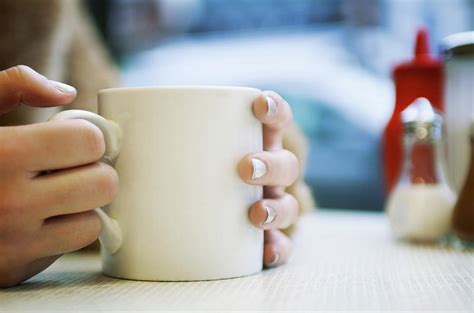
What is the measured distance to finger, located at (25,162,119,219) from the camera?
401 millimetres

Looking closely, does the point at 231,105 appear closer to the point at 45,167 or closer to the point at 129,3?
the point at 45,167

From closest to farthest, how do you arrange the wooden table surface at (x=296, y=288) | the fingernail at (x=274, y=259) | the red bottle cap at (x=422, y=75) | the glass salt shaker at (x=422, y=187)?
1. the wooden table surface at (x=296, y=288)
2. the fingernail at (x=274, y=259)
3. the glass salt shaker at (x=422, y=187)
4. the red bottle cap at (x=422, y=75)

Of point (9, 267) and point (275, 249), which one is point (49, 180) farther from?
point (275, 249)

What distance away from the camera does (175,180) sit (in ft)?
1.36

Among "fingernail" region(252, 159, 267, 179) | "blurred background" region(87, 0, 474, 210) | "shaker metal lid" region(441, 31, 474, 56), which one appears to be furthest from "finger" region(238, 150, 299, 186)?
"blurred background" region(87, 0, 474, 210)

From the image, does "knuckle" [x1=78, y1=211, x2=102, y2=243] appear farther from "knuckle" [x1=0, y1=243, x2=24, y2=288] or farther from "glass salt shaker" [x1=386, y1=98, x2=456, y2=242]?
"glass salt shaker" [x1=386, y1=98, x2=456, y2=242]

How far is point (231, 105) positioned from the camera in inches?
17.0

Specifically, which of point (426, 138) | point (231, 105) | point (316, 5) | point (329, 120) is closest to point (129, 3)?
point (316, 5)

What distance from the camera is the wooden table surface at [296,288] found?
36cm

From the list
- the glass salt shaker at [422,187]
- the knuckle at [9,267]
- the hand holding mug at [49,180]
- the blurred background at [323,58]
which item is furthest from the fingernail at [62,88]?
the blurred background at [323,58]

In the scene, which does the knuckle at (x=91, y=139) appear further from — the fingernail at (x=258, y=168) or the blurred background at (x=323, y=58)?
the blurred background at (x=323, y=58)

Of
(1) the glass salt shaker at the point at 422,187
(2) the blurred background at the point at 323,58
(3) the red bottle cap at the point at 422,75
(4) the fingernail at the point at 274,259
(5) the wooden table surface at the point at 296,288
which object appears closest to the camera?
(5) the wooden table surface at the point at 296,288

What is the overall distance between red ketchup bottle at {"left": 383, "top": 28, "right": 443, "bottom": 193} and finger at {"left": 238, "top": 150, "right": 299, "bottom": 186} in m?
0.43

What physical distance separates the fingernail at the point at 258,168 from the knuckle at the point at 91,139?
0.10 m
